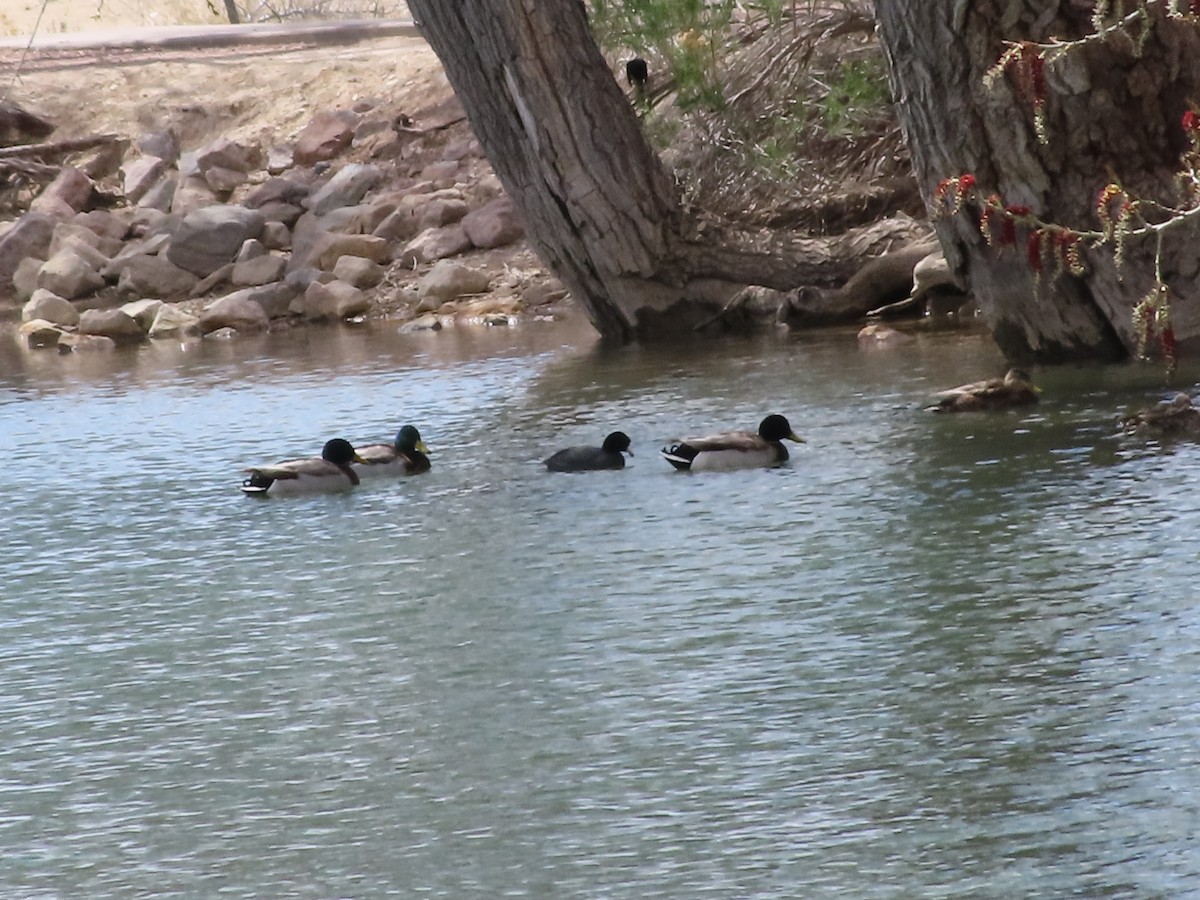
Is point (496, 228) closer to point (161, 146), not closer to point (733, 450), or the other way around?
point (161, 146)

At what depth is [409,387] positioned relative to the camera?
1606cm

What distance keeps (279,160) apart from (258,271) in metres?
3.76

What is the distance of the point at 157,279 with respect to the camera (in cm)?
2450

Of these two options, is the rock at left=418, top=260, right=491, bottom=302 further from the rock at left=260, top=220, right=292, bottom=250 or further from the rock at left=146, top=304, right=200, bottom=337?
the rock at left=260, top=220, right=292, bottom=250

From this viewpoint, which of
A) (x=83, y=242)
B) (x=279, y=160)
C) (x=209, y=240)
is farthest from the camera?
(x=279, y=160)

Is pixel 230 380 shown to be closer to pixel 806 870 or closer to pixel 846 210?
pixel 846 210

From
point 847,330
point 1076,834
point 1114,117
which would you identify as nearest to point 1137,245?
point 1114,117

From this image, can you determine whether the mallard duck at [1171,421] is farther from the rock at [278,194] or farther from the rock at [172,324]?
the rock at [278,194]

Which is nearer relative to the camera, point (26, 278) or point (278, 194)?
point (26, 278)

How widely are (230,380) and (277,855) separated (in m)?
11.6

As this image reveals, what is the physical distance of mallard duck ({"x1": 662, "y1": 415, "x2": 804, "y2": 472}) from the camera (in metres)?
11.3

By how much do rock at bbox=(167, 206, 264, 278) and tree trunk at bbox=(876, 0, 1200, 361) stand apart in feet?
42.9

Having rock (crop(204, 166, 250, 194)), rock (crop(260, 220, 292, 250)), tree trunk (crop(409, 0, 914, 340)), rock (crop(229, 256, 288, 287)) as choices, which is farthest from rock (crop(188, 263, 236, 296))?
tree trunk (crop(409, 0, 914, 340))

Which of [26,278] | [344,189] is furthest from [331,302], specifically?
[26,278]
